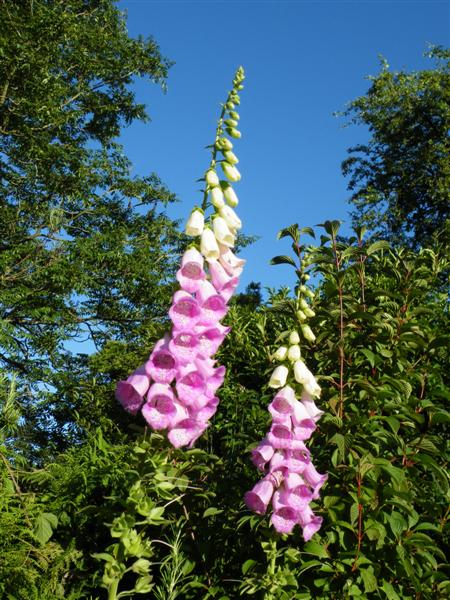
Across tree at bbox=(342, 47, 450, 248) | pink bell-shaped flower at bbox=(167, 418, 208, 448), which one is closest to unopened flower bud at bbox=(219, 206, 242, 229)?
pink bell-shaped flower at bbox=(167, 418, 208, 448)

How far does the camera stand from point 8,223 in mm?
12852

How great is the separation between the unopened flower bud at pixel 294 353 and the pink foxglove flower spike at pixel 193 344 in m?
0.32

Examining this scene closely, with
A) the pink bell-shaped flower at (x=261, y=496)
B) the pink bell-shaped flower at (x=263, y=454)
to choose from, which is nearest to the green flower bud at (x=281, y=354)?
the pink bell-shaped flower at (x=263, y=454)

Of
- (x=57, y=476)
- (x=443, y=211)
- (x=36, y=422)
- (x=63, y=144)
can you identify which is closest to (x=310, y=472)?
(x=57, y=476)

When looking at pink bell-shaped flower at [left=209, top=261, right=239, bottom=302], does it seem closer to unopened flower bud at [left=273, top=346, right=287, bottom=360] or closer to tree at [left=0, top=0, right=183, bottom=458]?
unopened flower bud at [left=273, top=346, right=287, bottom=360]

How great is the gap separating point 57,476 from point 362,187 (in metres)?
19.5

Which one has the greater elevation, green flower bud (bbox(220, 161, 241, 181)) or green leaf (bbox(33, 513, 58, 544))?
green flower bud (bbox(220, 161, 241, 181))

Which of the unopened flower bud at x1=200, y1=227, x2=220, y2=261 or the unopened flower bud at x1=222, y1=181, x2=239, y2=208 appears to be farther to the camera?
the unopened flower bud at x1=222, y1=181, x2=239, y2=208

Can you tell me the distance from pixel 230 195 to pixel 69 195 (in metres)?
12.2

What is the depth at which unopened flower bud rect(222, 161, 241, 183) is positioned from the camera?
197 centimetres

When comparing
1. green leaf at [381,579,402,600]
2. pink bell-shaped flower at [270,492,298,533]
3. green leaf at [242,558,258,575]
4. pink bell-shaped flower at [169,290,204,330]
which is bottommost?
green leaf at [381,579,402,600]

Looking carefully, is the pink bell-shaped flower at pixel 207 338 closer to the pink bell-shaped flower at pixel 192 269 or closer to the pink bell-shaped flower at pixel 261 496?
the pink bell-shaped flower at pixel 192 269

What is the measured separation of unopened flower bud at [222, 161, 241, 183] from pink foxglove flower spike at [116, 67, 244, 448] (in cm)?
6

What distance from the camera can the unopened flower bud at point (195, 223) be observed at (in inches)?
71.3
